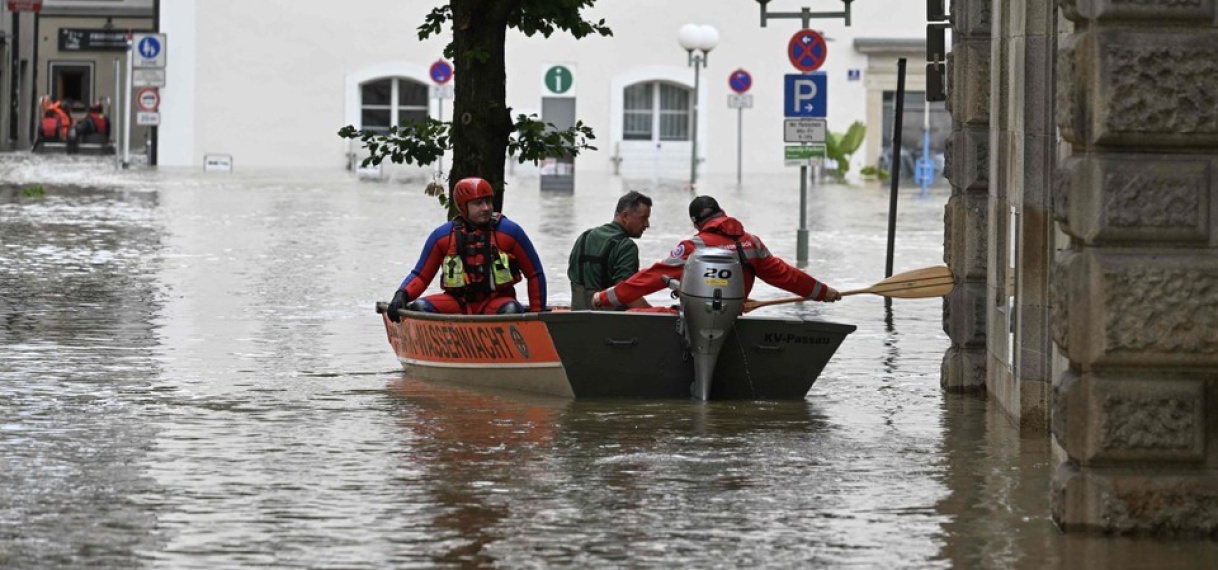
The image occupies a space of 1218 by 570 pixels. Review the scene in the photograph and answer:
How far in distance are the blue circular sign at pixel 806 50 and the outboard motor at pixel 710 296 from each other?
1405cm

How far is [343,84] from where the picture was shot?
60.2m

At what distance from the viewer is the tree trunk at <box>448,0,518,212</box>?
18.6 meters

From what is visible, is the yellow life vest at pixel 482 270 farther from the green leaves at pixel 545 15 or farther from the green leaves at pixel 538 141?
the green leaves at pixel 545 15

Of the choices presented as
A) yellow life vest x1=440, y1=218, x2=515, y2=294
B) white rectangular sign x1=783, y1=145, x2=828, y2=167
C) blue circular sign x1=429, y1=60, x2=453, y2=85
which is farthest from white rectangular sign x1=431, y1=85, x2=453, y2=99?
yellow life vest x1=440, y1=218, x2=515, y2=294

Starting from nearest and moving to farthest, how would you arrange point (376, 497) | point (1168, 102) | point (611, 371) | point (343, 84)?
point (1168, 102) → point (376, 497) → point (611, 371) → point (343, 84)

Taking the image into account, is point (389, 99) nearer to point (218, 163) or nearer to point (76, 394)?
point (218, 163)

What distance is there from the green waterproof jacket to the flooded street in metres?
1.11

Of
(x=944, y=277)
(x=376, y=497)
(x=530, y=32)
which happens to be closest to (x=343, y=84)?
(x=530, y=32)

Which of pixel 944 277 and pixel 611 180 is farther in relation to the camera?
pixel 611 180

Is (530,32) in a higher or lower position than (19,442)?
higher

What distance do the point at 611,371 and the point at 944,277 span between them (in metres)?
2.19

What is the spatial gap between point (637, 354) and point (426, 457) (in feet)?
9.23

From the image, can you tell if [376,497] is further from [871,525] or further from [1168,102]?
[1168,102]

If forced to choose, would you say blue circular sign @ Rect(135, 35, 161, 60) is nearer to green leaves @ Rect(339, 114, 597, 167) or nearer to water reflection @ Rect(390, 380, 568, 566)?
green leaves @ Rect(339, 114, 597, 167)
